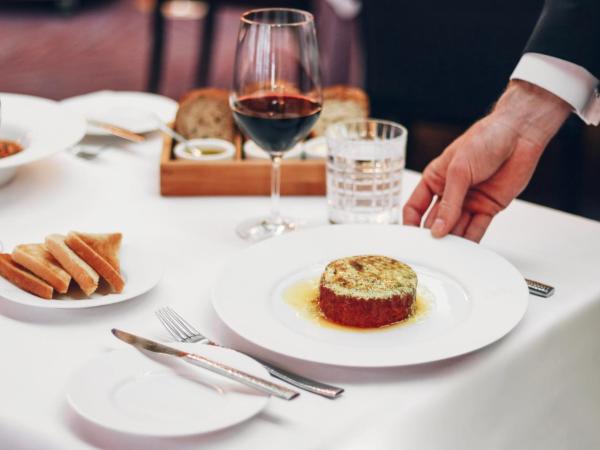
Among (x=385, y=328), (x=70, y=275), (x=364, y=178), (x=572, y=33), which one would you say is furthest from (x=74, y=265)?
(x=572, y=33)

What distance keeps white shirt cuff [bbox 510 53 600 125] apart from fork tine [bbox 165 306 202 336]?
69 centimetres

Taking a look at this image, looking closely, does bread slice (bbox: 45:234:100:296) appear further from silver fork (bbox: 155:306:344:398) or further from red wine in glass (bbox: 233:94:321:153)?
red wine in glass (bbox: 233:94:321:153)

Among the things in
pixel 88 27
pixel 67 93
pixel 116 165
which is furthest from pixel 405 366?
pixel 88 27

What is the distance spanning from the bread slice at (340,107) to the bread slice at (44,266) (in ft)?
2.61

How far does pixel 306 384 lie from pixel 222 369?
10 cm

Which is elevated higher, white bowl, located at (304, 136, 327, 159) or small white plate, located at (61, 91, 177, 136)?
white bowl, located at (304, 136, 327, 159)

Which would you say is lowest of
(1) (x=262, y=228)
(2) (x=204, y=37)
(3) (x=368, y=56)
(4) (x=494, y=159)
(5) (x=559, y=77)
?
(2) (x=204, y=37)

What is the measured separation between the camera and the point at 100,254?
1095mm

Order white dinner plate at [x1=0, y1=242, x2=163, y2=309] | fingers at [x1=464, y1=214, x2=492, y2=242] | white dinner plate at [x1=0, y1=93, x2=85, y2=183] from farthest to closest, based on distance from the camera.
Result: white dinner plate at [x1=0, y1=93, x2=85, y2=183] < fingers at [x1=464, y1=214, x2=492, y2=242] < white dinner plate at [x1=0, y1=242, x2=163, y2=309]

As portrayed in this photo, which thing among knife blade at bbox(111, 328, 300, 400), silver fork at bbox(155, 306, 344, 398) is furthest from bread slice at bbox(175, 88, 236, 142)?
knife blade at bbox(111, 328, 300, 400)

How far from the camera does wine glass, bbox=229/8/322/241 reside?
1198 mm

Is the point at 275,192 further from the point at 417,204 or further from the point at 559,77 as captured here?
the point at 559,77

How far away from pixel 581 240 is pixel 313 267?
45 centimetres

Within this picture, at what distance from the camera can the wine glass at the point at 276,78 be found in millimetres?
1198
